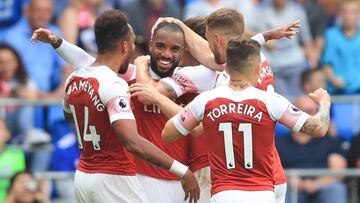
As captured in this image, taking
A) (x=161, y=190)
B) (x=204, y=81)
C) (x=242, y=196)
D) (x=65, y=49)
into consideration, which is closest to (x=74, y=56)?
(x=65, y=49)

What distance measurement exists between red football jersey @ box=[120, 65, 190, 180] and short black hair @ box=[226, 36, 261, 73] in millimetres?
1248

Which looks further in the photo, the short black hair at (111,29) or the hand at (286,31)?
the hand at (286,31)

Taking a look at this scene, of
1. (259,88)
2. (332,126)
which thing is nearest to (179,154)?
(259,88)

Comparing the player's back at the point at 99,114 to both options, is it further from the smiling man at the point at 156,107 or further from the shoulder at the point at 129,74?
the shoulder at the point at 129,74

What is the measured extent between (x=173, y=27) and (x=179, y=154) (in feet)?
3.87

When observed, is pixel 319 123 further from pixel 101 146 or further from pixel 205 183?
pixel 101 146

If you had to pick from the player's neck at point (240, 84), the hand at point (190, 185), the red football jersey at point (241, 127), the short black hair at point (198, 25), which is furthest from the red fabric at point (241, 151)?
the short black hair at point (198, 25)

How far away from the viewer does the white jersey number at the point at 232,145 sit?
9391mm

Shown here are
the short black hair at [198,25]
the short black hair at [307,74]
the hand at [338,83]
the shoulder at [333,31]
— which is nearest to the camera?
the short black hair at [198,25]

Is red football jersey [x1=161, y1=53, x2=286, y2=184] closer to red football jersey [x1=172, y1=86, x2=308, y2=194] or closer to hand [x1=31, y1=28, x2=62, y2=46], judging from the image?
red football jersey [x1=172, y1=86, x2=308, y2=194]

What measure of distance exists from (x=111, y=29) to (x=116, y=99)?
2.03ft

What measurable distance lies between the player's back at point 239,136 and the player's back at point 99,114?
77 cm

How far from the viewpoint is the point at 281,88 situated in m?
16.5

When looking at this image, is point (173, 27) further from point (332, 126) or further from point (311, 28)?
point (311, 28)
